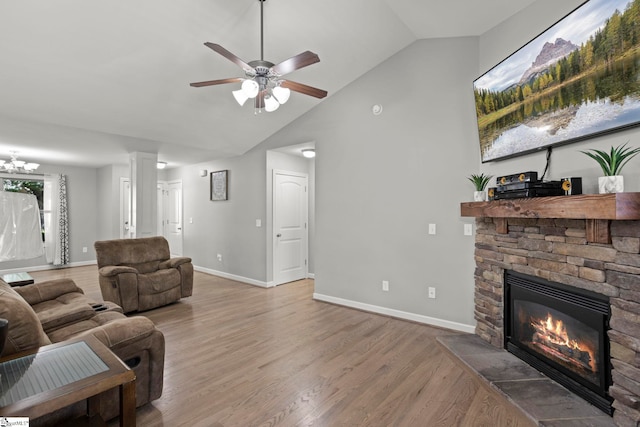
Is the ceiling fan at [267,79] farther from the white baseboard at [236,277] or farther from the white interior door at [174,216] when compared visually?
the white interior door at [174,216]

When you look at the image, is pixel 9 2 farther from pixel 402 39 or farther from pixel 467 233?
pixel 467 233

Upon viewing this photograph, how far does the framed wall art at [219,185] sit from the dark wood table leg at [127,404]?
4896 millimetres

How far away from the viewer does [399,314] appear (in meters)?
3.76

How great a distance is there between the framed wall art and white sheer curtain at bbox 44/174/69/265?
360 cm

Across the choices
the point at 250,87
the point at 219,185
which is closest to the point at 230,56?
the point at 250,87

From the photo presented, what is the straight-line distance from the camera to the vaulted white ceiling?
262cm

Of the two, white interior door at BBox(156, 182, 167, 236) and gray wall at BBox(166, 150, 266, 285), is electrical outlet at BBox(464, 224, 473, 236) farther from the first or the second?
white interior door at BBox(156, 182, 167, 236)

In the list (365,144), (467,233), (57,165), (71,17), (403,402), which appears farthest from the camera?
(57,165)

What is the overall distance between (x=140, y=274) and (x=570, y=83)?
4913 mm

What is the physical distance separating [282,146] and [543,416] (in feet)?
14.4

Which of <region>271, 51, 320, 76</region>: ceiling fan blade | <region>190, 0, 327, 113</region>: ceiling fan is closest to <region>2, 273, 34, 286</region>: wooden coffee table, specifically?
<region>190, 0, 327, 113</region>: ceiling fan

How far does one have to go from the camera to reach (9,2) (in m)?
2.29

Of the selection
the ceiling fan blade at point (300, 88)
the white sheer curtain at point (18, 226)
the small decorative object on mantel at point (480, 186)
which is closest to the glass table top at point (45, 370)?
the white sheer curtain at point (18, 226)

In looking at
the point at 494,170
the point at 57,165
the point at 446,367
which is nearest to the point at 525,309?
the point at 446,367
